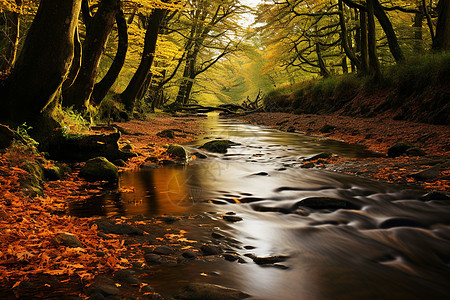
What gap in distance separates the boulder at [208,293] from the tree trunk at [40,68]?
4.80 metres

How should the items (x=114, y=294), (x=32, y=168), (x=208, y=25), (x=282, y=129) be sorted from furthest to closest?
(x=208, y=25) < (x=282, y=129) < (x=32, y=168) < (x=114, y=294)

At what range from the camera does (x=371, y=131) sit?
32.7 ft

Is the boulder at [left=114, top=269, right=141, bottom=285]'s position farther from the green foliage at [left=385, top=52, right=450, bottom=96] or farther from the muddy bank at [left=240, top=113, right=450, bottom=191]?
the green foliage at [left=385, top=52, right=450, bottom=96]

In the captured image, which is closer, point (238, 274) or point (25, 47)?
point (238, 274)

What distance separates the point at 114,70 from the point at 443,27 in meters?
11.9

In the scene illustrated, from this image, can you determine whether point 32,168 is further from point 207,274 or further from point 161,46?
point 161,46

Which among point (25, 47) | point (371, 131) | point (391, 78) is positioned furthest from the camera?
point (391, 78)

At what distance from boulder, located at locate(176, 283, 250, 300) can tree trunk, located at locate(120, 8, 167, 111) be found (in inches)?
541

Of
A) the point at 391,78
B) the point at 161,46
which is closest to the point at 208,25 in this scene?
the point at 161,46

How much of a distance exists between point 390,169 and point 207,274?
4515 mm

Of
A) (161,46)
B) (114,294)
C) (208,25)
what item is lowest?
(114,294)

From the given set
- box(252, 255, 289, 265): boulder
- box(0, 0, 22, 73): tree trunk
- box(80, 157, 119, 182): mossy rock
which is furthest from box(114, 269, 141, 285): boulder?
box(0, 0, 22, 73): tree trunk

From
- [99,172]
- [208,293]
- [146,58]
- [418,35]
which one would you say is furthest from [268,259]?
[418,35]

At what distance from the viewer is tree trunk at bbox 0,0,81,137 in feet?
18.0
